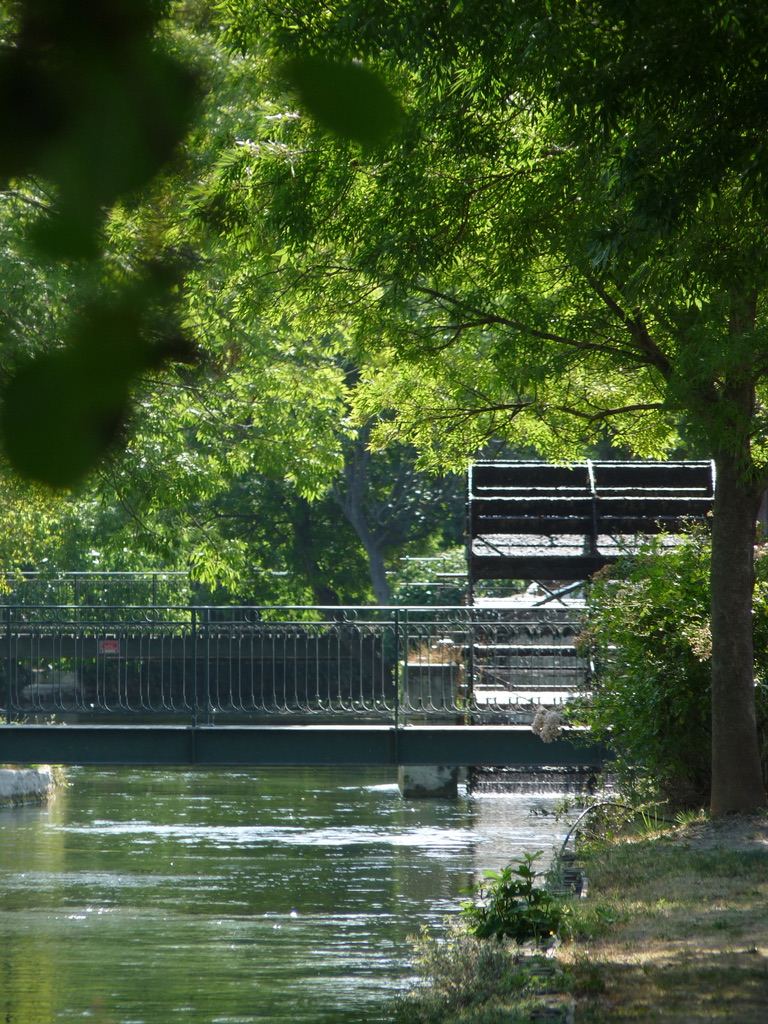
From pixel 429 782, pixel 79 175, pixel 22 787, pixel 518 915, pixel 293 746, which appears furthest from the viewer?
pixel 22 787

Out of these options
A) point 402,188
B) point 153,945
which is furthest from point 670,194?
point 153,945

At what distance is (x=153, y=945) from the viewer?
11086 mm

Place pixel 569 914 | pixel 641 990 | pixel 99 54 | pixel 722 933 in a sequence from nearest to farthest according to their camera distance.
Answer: pixel 99 54 < pixel 641 990 < pixel 722 933 < pixel 569 914

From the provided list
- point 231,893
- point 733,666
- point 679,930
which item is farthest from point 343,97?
point 231,893

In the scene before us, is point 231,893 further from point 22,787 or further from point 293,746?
point 22,787

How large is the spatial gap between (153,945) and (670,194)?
8026mm

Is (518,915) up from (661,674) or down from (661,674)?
down

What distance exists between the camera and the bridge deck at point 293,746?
1302 centimetres

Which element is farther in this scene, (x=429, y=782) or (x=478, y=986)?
(x=429, y=782)

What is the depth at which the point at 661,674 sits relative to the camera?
1083cm

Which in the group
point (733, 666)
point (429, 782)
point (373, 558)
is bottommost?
point (429, 782)

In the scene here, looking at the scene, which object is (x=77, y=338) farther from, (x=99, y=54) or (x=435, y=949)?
(x=435, y=949)

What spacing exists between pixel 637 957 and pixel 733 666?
401 cm

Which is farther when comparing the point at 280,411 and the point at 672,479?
the point at 672,479
